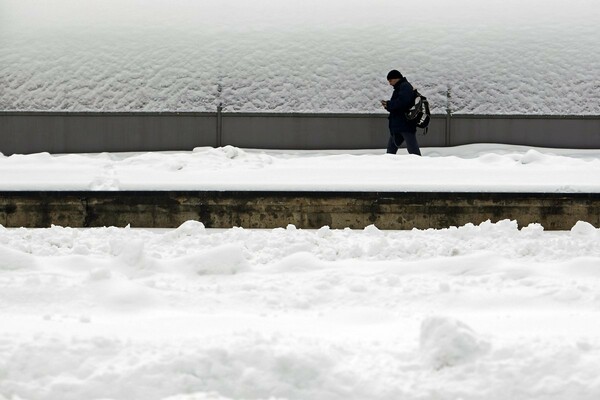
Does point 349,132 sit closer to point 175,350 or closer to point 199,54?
point 199,54

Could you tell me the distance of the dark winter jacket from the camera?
13672mm

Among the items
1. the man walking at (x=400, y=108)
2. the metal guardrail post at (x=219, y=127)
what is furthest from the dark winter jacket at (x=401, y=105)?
the metal guardrail post at (x=219, y=127)

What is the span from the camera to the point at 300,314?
5.47 metres

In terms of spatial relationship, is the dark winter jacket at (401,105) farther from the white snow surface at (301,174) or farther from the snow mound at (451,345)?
the snow mound at (451,345)

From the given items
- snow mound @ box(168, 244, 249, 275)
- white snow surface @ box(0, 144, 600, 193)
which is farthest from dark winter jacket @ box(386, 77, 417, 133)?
snow mound @ box(168, 244, 249, 275)

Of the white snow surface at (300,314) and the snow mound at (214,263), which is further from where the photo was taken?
the snow mound at (214,263)

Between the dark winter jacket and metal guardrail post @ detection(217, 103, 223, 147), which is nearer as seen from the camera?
the dark winter jacket

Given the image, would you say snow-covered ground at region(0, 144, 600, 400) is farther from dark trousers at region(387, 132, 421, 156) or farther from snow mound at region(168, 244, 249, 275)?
dark trousers at region(387, 132, 421, 156)

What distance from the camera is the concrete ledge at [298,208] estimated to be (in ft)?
31.8

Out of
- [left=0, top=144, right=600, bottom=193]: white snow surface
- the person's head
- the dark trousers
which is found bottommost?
[left=0, top=144, right=600, bottom=193]: white snow surface

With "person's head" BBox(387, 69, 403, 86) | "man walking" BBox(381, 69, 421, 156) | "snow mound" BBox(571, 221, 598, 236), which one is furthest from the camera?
"man walking" BBox(381, 69, 421, 156)

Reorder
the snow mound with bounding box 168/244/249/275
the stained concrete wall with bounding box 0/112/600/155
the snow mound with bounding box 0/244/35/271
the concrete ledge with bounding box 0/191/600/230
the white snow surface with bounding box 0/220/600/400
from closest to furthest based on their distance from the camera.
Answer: the white snow surface with bounding box 0/220/600/400, the snow mound with bounding box 0/244/35/271, the snow mound with bounding box 168/244/249/275, the concrete ledge with bounding box 0/191/600/230, the stained concrete wall with bounding box 0/112/600/155

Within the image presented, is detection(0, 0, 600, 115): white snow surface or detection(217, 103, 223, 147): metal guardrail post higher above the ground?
detection(0, 0, 600, 115): white snow surface

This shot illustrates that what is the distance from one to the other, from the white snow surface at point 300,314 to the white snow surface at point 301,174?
2027mm
